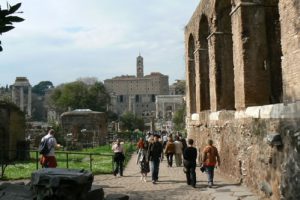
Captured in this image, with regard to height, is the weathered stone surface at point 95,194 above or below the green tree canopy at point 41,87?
below

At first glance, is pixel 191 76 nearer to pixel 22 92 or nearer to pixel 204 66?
pixel 204 66

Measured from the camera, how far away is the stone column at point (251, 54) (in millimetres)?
11805

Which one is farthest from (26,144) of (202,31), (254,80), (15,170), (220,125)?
(254,80)

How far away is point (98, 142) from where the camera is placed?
40312 mm

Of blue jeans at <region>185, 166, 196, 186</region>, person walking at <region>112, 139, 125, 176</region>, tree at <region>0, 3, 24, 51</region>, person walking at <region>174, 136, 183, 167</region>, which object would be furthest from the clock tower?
tree at <region>0, 3, 24, 51</region>

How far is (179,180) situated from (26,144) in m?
11.8

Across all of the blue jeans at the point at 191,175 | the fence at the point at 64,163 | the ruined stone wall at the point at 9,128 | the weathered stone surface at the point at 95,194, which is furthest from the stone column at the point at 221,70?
the ruined stone wall at the point at 9,128

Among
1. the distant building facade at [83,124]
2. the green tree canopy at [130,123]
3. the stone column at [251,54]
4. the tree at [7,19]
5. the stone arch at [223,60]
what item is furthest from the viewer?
the green tree canopy at [130,123]

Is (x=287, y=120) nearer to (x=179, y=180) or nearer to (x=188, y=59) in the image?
(x=179, y=180)

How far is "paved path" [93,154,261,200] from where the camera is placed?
33.9 ft

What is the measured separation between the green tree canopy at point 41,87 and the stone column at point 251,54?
13720 centimetres

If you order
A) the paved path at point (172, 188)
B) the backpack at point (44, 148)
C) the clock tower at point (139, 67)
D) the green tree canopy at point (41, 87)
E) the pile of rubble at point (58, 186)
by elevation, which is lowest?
the paved path at point (172, 188)

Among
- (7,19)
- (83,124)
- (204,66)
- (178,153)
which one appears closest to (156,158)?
(178,153)

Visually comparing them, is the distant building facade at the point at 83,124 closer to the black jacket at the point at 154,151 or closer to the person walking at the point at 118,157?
the person walking at the point at 118,157
